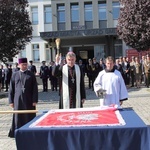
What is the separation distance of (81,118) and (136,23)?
556 inches

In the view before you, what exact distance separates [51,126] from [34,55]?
3527 cm

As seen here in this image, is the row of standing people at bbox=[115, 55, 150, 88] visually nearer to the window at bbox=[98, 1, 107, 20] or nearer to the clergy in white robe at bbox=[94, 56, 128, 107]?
the clergy in white robe at bbox=[94, 56, 128, 107]

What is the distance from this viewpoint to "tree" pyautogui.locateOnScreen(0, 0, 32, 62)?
18.9 meters

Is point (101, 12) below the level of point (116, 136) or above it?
above

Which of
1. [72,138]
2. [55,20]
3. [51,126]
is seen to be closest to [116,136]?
[72,138]

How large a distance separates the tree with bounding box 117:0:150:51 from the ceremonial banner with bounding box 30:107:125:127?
12.7 meters

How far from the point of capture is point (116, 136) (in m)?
4.27

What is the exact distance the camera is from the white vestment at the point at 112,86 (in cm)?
738

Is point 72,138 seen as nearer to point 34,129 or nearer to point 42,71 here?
point 34,129

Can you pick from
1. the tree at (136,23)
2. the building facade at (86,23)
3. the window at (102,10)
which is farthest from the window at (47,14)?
the tree at (136,23)

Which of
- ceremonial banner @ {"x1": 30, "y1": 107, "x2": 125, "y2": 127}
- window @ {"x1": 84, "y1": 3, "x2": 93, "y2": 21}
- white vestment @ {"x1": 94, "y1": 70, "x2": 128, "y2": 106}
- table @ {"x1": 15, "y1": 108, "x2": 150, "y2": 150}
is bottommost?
table @ {"x1": 15, "y1": 108, "x2": 150, "y2": 150}

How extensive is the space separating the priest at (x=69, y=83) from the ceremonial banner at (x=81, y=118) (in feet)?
5.93

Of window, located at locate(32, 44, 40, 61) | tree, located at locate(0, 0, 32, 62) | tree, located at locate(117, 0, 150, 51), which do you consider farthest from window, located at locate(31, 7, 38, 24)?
tree, located at locate(117, 0, 150, 51)

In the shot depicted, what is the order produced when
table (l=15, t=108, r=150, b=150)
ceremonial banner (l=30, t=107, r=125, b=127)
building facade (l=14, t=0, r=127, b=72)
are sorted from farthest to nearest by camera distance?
1. building facade (l=14, t=0, r=127, b=72)
2. ceremonial banner (l=30, t=107, r=125, b=127)
3. table (l=15, t=108, r=150, b=150)
